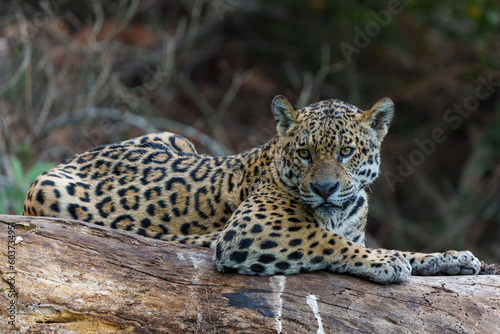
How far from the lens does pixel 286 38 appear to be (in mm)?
24062

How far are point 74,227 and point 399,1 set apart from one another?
15.8 metres

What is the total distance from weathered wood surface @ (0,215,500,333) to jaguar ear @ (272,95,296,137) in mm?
2025

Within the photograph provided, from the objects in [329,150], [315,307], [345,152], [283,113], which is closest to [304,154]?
[329,150]

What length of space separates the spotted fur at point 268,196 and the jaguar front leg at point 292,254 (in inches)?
0.5

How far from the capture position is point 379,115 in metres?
8.72

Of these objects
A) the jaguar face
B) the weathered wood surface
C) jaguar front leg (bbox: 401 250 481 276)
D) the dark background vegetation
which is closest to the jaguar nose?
the jaguar face

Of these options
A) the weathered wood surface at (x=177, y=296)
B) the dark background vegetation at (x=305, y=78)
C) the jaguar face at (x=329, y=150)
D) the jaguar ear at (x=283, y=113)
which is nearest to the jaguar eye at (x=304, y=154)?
the jaguar face at (x=329, y=150)

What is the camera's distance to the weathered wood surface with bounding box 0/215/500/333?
693 centimetres

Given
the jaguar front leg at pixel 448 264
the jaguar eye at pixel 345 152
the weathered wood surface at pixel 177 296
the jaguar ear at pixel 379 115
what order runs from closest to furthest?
1. the weathered wood surface at pixel 177 296
2. the jaguar eye at pixel 345 152
3. the jaguar front leg at pixel 448 264
4. the jaguar ear at pixel 379 115

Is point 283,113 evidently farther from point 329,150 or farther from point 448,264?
point 448,264

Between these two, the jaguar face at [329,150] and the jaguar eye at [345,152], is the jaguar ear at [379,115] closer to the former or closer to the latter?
the jaguar face at [329,150]

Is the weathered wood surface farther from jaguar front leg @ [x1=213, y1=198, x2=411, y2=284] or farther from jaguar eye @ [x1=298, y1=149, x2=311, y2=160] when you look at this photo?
jaguar eye @ [x1=298, y1=149, x2=311, y2=160]

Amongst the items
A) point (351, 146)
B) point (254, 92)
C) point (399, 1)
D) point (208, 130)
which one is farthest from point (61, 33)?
point (351, 146)

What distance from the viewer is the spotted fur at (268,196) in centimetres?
771
